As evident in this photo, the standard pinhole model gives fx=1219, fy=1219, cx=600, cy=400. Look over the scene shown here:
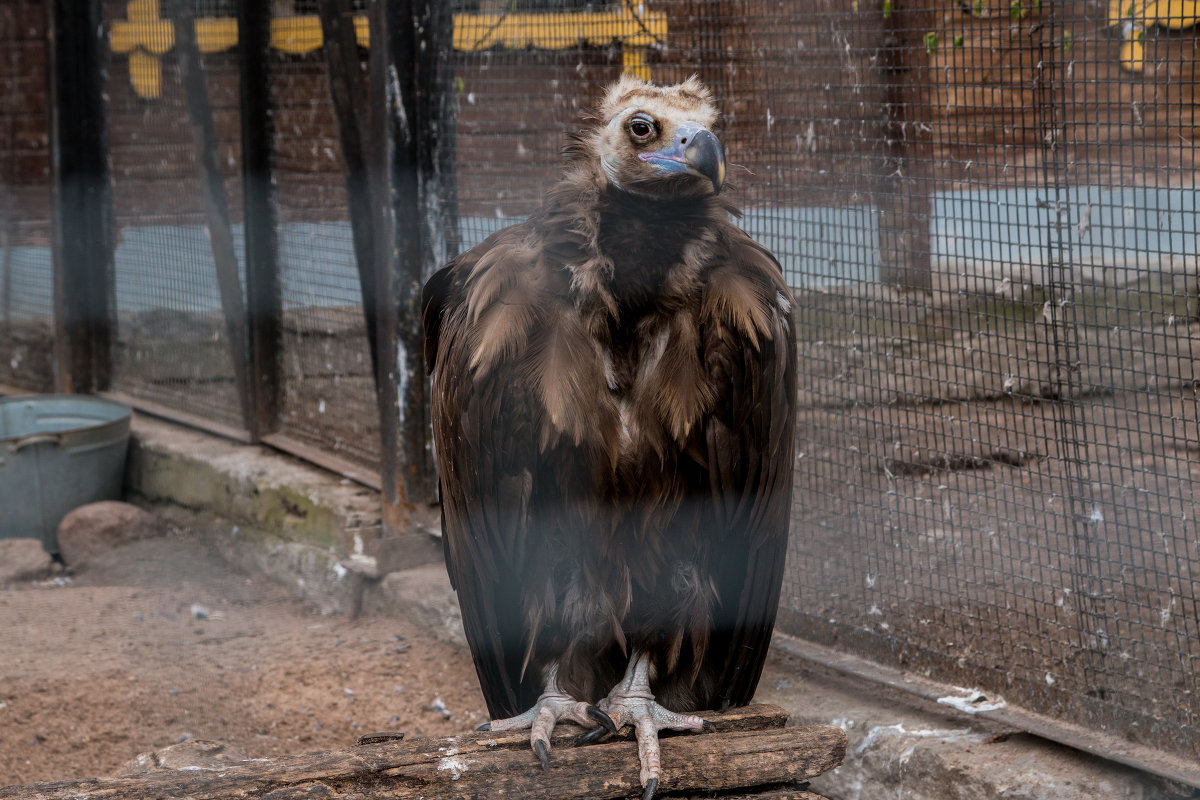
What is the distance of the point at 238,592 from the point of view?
4.62 metres

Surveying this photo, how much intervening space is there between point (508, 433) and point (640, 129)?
570 mm

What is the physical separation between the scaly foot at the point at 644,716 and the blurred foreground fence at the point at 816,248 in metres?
0.98

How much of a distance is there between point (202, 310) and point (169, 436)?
605 millimetres

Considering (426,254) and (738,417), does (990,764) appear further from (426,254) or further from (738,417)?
(426,254)

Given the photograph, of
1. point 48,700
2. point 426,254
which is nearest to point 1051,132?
point 426,254

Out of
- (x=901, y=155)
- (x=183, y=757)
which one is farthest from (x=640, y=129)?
(x=183, y=757)

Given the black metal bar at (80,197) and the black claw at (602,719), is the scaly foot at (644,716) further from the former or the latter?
the black metal bar at (80,197)

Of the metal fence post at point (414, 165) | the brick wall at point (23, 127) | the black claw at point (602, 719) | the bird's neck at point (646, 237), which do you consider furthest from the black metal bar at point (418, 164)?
the brick wall at point (23, 127)

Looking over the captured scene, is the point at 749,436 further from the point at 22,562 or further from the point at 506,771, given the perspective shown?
the point at 22,562

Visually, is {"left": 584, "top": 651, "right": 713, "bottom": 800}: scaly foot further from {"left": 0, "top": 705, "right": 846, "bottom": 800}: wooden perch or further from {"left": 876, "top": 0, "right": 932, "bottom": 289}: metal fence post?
{"left": 876, "top": 0, "right": 932, "bottom": 289}: metal fence post

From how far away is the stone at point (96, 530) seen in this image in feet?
16.3

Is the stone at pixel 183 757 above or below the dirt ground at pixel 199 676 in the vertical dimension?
above

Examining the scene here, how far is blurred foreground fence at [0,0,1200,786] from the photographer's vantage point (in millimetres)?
2855

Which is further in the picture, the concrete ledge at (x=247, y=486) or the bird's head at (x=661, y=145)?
the concrete ledge at (x=247, y=486)
